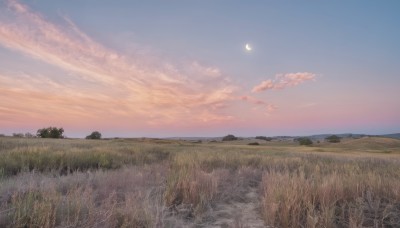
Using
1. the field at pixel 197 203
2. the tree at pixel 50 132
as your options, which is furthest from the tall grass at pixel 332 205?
the tree at pixel 50 132

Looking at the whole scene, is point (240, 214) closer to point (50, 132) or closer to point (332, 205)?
point (332, 205)

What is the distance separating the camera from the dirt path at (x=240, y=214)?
5105 millimetres

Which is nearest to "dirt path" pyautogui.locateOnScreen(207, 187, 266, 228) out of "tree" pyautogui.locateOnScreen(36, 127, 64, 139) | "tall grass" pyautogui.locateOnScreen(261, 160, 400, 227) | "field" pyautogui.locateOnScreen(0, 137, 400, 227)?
"field" pyautogui.locateOnScreen(0, 137, 400, 227)

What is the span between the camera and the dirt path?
5105mm

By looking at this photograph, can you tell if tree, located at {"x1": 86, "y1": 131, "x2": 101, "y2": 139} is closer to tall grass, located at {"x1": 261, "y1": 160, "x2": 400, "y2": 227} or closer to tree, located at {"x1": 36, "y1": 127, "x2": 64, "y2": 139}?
tree, located at {"x1": 36, "y1": 127, "x2": 64, "y2": 139}

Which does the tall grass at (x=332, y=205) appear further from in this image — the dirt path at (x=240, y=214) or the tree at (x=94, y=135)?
the tree at (x=94, y=135)

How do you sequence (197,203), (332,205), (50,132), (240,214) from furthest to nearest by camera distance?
(50,132) < (197,203) < (240,214) < (332,205)

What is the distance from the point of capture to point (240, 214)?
5699mm

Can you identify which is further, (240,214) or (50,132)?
(50,132)

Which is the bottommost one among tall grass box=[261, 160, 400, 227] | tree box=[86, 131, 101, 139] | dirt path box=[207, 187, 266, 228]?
dirt path box=[207, 187, 266, 228]

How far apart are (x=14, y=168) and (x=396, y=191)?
400 inches

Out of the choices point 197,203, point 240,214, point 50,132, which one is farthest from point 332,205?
point 50,132

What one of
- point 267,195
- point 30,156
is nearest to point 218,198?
point 267,195

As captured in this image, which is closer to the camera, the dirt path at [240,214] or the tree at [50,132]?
the dirt path at [240,214]
